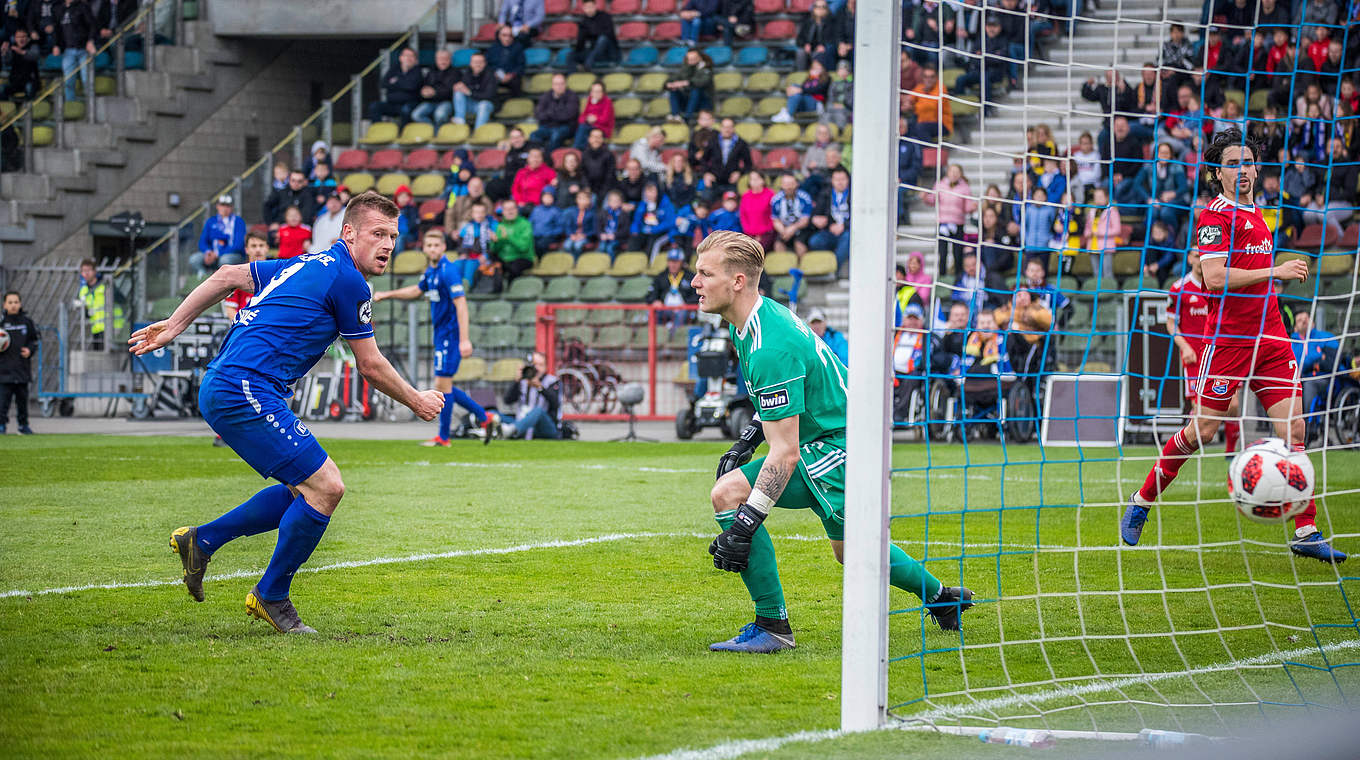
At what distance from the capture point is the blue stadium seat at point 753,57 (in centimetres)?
2350

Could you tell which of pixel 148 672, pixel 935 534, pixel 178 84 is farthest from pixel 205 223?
pixel 148 672

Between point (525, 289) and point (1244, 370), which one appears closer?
point (1244, 370)

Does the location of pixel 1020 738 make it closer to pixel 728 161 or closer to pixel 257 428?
pixel 257 428

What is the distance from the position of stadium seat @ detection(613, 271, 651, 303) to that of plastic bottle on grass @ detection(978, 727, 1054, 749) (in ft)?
54.4

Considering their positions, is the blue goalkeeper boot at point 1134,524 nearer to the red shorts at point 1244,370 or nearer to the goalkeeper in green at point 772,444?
the red shorts at point 1244,370

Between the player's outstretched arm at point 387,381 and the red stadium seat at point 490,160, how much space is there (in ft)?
58.1

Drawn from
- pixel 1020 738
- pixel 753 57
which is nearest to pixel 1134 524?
pixel 1020 738

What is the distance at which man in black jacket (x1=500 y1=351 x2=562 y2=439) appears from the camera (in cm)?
1633

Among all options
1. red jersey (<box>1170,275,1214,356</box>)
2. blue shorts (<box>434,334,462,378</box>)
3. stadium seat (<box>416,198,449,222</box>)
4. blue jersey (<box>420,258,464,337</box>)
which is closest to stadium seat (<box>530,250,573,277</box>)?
stadium seat (<box>416,198,449,222</box>)

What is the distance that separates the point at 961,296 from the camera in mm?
17391

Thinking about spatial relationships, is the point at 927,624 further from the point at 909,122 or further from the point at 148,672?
the point at 909,122

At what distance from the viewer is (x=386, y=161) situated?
2394 centimetres

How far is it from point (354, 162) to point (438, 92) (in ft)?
6.31

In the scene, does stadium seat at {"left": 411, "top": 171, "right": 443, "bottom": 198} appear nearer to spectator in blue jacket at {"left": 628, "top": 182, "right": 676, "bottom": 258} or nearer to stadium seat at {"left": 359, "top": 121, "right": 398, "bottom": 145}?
stadium seat at {"left": 359, "top": 121, "right": 398, "bottom": 145}
